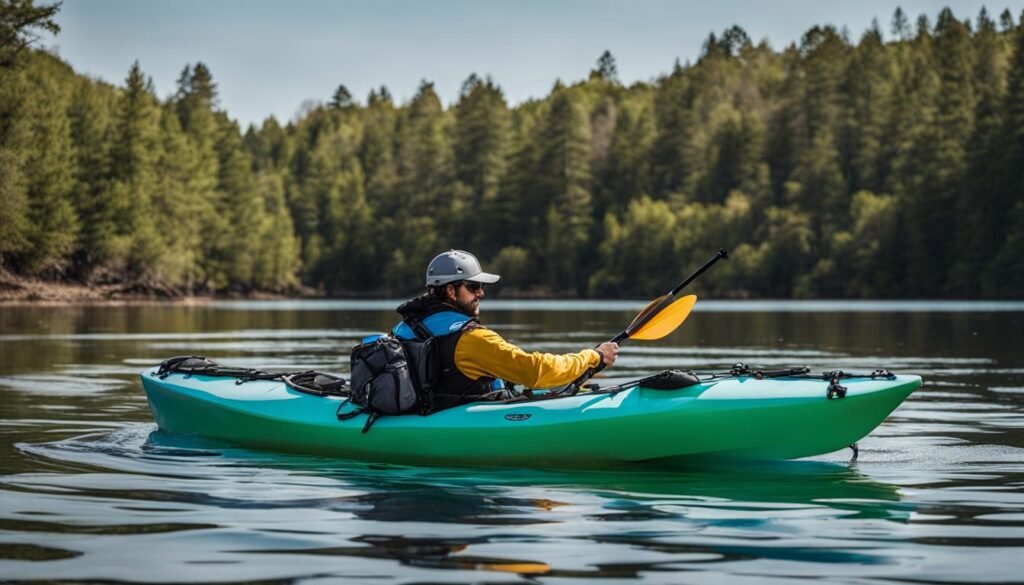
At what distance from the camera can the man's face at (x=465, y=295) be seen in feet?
30.0

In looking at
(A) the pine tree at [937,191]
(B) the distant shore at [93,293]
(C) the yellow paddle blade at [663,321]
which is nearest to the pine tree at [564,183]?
(B) the distant shore at [93,293]

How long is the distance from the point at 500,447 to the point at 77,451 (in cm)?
321

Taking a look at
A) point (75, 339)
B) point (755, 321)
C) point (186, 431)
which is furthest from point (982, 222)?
point (186, 431)

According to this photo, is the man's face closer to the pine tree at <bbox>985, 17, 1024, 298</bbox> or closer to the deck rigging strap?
the deck rigging strap

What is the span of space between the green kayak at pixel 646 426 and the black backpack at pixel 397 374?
0.09 metres

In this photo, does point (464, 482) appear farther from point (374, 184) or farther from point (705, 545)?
point (374, 184)

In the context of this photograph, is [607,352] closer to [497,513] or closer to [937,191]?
[497,513]

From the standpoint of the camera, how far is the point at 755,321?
4025cm

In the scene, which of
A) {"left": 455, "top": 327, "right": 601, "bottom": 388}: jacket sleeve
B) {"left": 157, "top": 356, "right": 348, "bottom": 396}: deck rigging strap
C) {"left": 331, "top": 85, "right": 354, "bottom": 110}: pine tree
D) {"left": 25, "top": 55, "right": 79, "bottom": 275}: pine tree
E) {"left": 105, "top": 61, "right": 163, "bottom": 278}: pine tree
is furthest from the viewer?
{"left": 331, "top": 85, "right": 354, "bottom": 110}: pine tree

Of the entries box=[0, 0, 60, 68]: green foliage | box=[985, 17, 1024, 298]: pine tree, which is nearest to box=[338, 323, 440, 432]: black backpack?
box=[0, 0, 60, 68]: green foliage

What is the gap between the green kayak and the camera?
8.81 metres

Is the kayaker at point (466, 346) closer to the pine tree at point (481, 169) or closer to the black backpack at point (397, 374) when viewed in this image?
the black backpack at point (397, 374)

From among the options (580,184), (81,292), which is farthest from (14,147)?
(580,184)

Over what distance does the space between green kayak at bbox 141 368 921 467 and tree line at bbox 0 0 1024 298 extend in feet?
158
